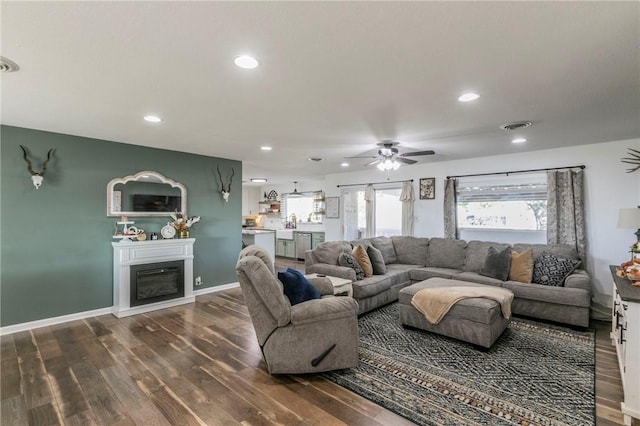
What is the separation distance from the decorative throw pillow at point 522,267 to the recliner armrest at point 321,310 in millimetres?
2855

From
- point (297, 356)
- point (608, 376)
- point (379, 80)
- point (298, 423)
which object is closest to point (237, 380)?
point (297, 356)

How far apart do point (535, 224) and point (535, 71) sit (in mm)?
3686

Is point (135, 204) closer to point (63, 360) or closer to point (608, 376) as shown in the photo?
point (63, 360)

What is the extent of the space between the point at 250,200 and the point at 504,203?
25.8 ft

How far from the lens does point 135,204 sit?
4.62m

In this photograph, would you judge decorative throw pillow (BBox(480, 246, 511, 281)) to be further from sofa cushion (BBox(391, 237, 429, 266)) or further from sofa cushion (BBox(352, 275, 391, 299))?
sofa cushion (BBox(352, 275, 391, 299))

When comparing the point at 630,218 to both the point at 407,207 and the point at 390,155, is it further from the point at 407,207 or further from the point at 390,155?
the point at 407,207

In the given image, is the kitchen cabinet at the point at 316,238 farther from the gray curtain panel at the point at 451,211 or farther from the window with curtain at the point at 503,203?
the window with curtain at the point at 503,203

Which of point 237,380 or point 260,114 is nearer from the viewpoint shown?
point 237,380

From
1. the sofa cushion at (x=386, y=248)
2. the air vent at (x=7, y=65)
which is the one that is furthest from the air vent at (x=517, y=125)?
the air vent at (x=7, y=65)

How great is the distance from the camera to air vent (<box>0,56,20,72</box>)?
203 cm

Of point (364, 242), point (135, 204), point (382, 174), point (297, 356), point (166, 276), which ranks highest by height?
point (382, 174)

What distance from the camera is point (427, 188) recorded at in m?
6.14

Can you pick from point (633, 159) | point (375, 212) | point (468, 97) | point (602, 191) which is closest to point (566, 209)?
point (602, 191)
